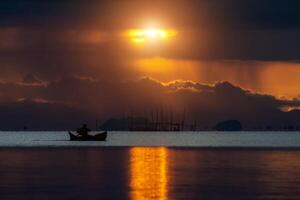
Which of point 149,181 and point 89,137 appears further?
point 89,137

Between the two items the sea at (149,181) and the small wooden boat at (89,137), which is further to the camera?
the small wooden boat at (89,137)

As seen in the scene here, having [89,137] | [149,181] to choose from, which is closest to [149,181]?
[149,181]

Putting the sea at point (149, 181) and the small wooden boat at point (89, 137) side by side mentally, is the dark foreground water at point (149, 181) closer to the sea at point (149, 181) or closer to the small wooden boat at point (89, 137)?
the sea at point (149, 181)

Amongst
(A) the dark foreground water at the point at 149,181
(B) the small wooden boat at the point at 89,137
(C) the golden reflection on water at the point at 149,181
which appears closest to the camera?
(C) the golden reflection on water at the point at 149,181

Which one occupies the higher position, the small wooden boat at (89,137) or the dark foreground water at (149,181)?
the small wooden boat at (89,137)

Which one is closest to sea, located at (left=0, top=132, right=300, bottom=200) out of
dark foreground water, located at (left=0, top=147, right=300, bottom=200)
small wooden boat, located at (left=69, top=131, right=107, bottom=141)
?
dark foreground water, located at (left=0, top=147, right=300, bottom=200)

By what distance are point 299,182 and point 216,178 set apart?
6.75m

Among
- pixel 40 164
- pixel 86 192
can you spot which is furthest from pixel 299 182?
pixel 40 164

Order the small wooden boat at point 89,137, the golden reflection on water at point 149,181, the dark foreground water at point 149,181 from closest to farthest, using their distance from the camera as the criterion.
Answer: the golden reflection on water at point 149,181, the dark foreground water at point 149,181, the small wooden boat at point 89,137

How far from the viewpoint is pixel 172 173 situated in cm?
6356

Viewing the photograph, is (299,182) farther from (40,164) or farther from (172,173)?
(40,164)

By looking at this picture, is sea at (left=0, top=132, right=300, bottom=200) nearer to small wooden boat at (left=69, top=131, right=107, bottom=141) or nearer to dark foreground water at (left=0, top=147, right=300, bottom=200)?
dark foreground water at (left=0, top=147, right=300, bottom=200)


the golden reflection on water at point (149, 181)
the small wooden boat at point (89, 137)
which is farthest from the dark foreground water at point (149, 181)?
the small wooden boat at point (89, 137)

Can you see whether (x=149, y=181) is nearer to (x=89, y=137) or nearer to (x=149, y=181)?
(x=149, y=181)
